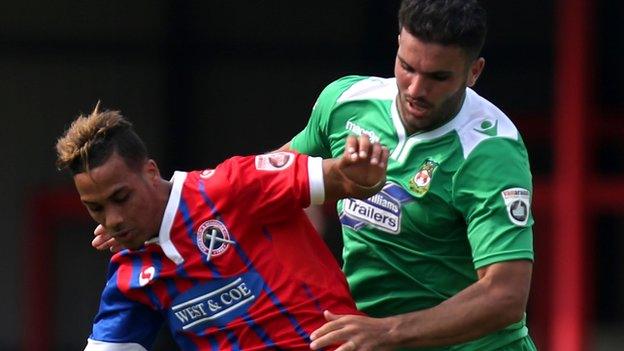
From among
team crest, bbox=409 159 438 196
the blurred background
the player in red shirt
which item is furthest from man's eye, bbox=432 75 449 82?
the blurred background

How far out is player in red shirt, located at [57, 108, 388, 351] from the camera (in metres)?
3.96

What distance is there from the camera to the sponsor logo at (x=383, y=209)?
4.19 meters

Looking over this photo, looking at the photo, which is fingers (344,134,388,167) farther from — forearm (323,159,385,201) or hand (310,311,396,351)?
hand (310,311,396,351)

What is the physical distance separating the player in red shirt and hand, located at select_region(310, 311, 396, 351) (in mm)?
161

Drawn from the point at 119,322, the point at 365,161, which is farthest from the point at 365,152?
the point at 119,322

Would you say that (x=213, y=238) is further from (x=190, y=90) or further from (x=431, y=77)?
(x=190, y=90)

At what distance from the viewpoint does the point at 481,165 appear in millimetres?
4074

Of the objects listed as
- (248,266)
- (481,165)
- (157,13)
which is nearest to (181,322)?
(248,266)

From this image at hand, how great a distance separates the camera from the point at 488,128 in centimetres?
414

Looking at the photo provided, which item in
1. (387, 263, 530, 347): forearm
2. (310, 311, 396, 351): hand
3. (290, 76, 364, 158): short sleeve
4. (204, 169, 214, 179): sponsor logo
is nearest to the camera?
(310, 311, 396, 351): hand

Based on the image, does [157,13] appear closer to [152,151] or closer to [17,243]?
[152,151]

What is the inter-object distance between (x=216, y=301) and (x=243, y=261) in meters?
0.12

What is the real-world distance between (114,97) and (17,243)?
115 centimetres

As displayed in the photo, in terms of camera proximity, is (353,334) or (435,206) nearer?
(353,334)
